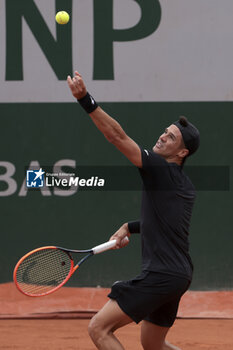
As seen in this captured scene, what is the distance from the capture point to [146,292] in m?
3.96

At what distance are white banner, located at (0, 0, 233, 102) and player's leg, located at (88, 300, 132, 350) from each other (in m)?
3.58

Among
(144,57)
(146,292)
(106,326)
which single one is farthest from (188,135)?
(144,57)

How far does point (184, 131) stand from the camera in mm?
4184

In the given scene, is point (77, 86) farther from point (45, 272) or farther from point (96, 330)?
point (45, 272)

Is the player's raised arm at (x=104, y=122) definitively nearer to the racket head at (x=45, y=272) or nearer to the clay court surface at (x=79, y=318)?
the racket head at (x=45, y=272)

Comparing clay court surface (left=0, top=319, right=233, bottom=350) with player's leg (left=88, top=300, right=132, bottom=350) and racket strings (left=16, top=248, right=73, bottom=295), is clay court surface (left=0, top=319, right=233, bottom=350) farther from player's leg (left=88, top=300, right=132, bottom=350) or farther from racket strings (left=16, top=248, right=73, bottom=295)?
player's leg (left=88, top=300, right=132, bottom=350)

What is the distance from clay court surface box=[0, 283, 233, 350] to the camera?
6160 mm

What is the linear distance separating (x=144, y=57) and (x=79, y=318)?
106 inches

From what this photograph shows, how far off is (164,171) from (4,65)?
3.65 m

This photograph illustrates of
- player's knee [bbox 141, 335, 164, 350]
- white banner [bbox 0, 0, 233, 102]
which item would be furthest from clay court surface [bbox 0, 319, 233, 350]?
white banner [bbox 0, 0, 233, 102]

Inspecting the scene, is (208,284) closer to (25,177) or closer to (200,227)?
(200,227)

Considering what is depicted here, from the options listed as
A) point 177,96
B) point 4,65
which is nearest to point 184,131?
point 177,96

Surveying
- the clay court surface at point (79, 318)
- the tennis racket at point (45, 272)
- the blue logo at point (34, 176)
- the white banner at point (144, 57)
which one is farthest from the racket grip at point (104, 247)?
the white banner at point (144, 57)

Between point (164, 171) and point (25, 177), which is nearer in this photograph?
point (164, 171)
